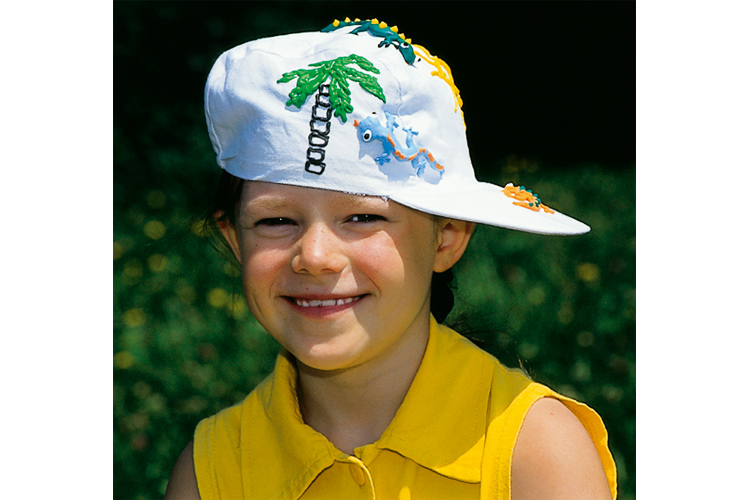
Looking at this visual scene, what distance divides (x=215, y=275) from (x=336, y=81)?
281cm

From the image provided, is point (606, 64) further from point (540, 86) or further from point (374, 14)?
point (374, 14)

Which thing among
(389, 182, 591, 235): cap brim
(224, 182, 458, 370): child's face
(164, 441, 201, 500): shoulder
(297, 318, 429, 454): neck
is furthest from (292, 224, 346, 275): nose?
(164, 441, 201, 500): shoulder

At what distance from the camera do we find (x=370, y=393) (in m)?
1.95

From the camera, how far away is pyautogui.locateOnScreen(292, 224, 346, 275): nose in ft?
5.52

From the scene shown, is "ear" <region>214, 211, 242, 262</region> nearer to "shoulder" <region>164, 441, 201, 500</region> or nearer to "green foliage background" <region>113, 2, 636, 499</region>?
"shoulder" <region>164, 441, 201, 500</region>

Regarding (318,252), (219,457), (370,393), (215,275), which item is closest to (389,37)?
(318,252)

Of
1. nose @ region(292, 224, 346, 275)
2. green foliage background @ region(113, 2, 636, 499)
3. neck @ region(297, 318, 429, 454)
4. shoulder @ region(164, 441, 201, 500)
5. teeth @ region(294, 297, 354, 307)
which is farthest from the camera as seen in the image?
green foliage background @ region(113, 2, 636, 499)

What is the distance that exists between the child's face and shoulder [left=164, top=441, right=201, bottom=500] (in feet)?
1.59

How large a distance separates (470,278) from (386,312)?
7.80ft

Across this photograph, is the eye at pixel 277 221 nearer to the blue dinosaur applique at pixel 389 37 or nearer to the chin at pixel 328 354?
the chin at pixel 328 354

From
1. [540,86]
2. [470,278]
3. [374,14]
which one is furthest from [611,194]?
[374,14]

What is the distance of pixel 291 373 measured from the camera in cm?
210

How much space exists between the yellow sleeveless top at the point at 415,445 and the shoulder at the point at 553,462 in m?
0.02

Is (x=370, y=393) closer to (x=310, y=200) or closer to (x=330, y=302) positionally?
(x=330, y=302)
